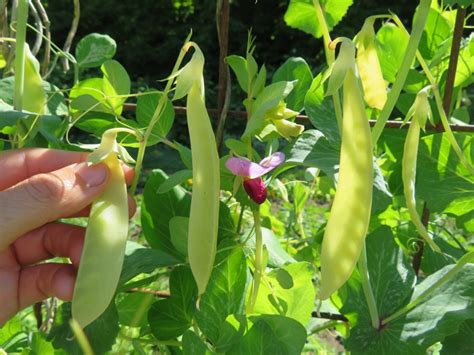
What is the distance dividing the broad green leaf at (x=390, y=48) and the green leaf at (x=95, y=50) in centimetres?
31

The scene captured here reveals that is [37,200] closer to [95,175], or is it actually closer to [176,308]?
[95,175]

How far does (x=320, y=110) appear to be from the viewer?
0.60 metres

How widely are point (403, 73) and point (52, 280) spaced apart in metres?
0.41

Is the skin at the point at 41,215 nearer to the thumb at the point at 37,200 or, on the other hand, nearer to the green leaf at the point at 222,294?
the thumb at the point at 37,200

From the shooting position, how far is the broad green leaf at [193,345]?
521 mm

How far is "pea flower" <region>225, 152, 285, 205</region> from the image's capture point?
0.53 meters

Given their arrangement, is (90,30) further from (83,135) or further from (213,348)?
(213,348)

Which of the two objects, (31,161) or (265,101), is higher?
(265,101)

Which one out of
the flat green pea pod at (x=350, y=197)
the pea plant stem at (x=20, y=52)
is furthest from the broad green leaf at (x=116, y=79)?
the flat green pea pod at (x=350, y=197)

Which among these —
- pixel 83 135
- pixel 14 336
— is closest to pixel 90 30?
pixel 83 135

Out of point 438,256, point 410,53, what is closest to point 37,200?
point 410,53

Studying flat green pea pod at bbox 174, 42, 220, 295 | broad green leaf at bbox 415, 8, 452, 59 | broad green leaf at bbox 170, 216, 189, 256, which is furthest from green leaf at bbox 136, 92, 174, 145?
broad green leaf at bbox 415, 8, 452, 59

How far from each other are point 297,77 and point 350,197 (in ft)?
0.77

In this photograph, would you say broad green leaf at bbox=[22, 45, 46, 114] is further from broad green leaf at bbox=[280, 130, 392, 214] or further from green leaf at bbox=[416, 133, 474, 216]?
green leaf at bbox=[416, 133, 474, 216]
